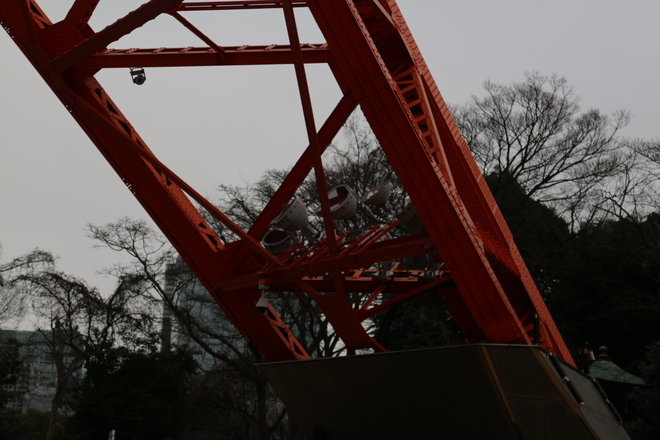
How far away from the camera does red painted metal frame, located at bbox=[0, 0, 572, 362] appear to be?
8.95m

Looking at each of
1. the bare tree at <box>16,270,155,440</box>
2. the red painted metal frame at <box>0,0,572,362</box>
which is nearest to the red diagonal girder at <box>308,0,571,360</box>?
the red painted metal frame at <box>0,0,572,362</box>

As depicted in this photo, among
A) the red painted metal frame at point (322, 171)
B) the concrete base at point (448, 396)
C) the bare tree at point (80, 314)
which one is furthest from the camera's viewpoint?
the bare tree at point (80, 314)

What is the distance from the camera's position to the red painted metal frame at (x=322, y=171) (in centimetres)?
895

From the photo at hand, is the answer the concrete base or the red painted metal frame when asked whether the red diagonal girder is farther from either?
the concrete base

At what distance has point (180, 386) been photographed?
26.2m

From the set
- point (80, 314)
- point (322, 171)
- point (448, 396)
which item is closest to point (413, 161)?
point (322, 171)

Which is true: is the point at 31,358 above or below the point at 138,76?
above

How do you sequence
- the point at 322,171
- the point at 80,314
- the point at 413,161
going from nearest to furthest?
the point at 413,161 < the point at 322,171 < the point at 80,314

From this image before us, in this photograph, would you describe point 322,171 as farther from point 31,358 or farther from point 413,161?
point 31,358

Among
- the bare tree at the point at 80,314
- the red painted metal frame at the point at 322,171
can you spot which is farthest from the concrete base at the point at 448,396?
the bare tree at the point at 80,314

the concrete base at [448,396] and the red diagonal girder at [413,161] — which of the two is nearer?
the concrete base at [448,396]

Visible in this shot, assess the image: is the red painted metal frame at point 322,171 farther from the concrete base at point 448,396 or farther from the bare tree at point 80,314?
the bare tree at point 80,314

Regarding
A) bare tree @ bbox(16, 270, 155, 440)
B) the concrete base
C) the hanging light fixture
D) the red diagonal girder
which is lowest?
the concrete base

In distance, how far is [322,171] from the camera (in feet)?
30.7
